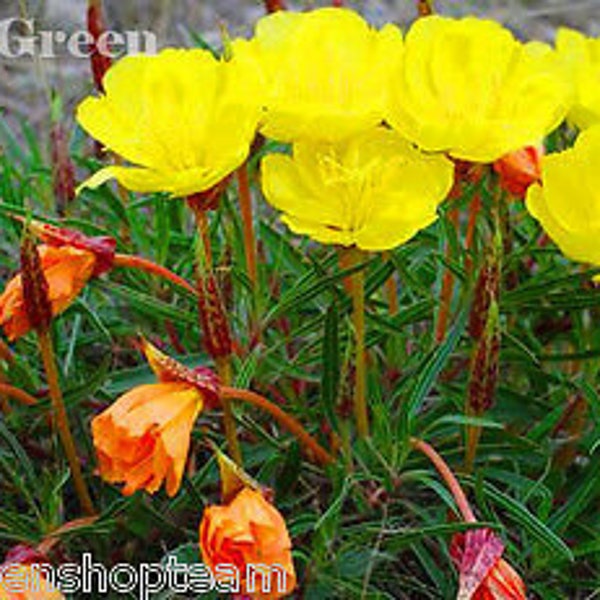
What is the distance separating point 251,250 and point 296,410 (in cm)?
21

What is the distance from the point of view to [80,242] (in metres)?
1.14

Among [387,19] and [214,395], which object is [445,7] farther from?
[214,395]

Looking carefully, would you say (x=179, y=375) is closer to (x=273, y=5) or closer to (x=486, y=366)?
(x=486, y=366)

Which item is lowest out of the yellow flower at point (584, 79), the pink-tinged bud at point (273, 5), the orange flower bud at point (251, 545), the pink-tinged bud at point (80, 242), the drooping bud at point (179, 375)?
the orange flower bud at point (251, 545)

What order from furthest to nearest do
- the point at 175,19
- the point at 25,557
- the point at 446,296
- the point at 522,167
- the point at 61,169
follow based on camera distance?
the point at 175,19 → the point at 61,169 → the point at 446,296 → the point at 522,167 → the point at 25,557

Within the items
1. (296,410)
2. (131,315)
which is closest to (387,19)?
(131,315)

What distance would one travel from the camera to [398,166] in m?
1.11

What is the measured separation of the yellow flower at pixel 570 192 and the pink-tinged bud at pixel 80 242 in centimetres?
39

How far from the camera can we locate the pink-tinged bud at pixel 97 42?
1.38 m

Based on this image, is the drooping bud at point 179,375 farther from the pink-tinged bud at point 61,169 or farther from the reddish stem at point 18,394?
the pink-tinged bud at point 61,169

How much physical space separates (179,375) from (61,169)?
0.57 m

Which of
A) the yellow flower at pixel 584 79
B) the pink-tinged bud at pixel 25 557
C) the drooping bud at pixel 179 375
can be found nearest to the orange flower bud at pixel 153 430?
the drooping bud at pixel 179 375

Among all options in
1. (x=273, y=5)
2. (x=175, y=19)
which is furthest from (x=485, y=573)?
(x=175, y=19)

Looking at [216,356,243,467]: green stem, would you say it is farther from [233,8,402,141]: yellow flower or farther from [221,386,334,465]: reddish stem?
[233,8,402,141]: yellow flower
